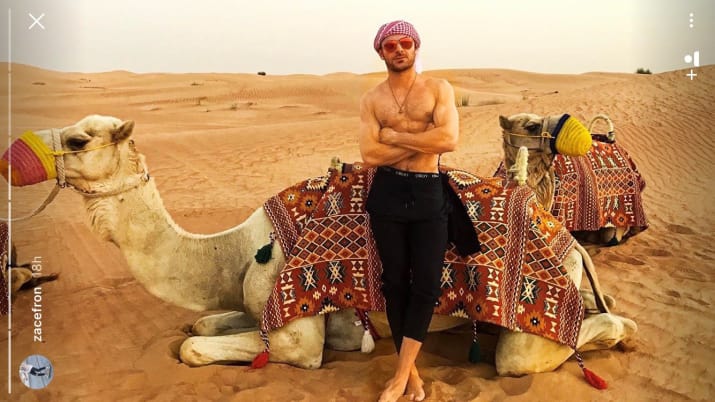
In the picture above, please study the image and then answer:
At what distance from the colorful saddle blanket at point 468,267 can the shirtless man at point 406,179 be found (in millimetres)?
287

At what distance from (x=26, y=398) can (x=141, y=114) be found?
2310 cm

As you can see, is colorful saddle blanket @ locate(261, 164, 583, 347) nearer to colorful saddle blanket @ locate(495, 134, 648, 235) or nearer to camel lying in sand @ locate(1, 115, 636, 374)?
camel lying in sand @ locate(1, 115, 636, 374)

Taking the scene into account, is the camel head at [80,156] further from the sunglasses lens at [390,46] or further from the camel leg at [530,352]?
the camel leg at [530,352]

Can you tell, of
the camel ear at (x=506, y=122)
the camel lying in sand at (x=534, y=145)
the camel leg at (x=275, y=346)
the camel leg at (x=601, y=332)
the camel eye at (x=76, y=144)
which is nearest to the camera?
the camel eye at (x=76, y=144)

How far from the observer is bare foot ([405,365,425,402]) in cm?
359

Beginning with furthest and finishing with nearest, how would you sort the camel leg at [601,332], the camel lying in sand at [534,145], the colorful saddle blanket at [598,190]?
the colorful saddle blanket at [598,190]
the camel lying in sand at [534,145]
the camel leg at [601,332]

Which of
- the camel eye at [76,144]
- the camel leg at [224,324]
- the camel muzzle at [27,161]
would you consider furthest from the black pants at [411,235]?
the camel muzzle at [27,161]

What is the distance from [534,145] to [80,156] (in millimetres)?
3588

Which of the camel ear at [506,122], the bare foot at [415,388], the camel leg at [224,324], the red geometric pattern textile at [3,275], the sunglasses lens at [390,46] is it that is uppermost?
the sunglasses lens at [390,46]

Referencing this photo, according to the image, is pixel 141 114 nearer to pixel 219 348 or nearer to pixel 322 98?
pixel 322 98

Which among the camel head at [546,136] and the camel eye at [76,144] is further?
the camel head at [546,136]

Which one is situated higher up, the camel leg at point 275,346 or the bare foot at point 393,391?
the camel leg at point 275,346

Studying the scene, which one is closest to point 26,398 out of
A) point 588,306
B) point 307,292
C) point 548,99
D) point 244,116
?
point 307,292

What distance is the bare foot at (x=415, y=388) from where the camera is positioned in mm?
3586
